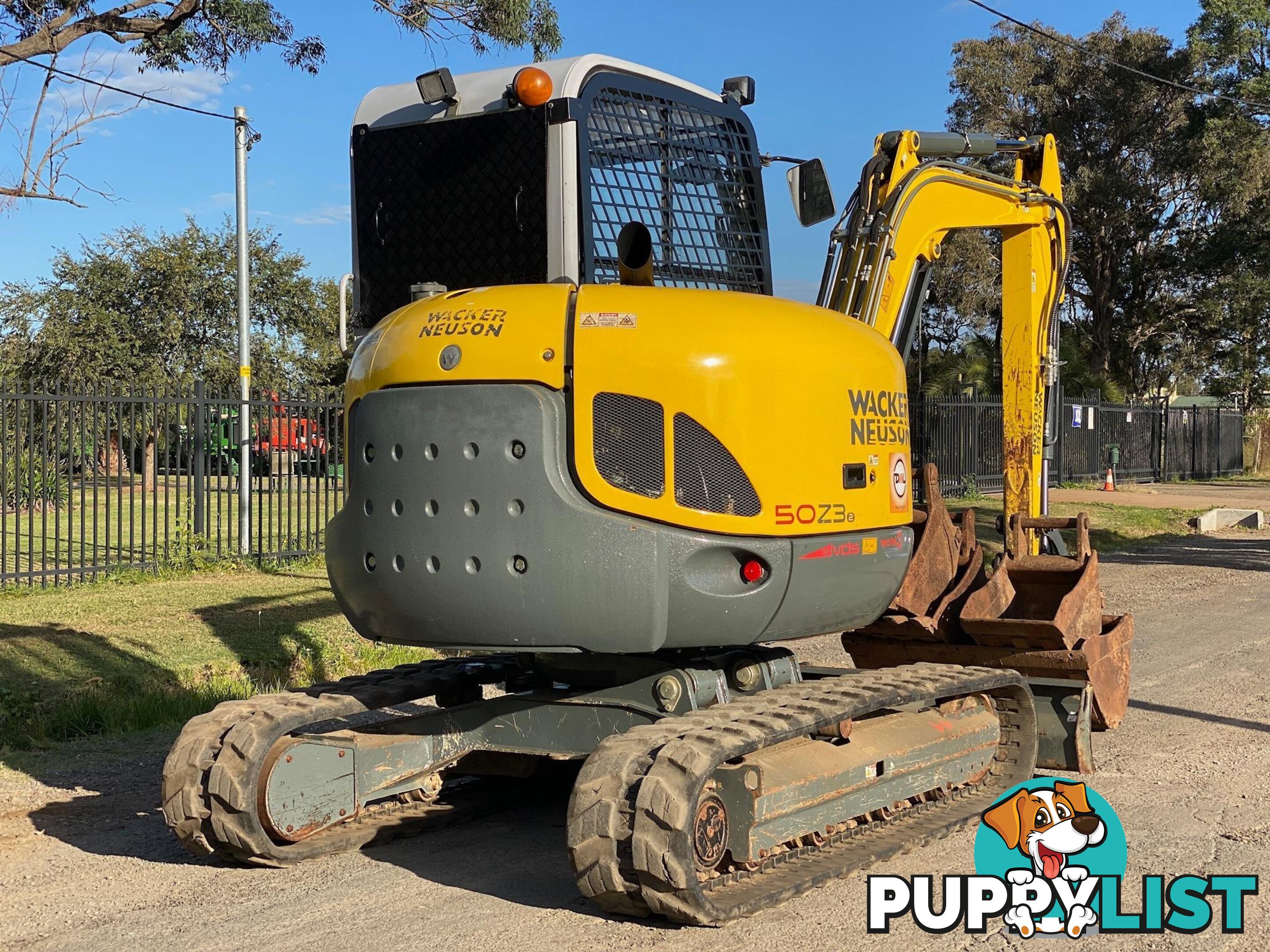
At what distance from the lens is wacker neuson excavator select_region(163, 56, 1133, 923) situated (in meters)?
4.71

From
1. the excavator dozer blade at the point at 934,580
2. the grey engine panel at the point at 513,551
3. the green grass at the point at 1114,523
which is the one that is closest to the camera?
the grey engine panel at the point at 513,551

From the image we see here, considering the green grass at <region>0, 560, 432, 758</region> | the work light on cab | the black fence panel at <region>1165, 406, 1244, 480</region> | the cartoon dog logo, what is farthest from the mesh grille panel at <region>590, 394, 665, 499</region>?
the black fence panel at <region>1165, 406, 1244, 480</region>

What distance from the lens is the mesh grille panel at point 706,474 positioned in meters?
4.80

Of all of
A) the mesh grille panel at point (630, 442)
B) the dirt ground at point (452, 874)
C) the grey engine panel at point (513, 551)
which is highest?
the mesh grille panel at point (630, 442)

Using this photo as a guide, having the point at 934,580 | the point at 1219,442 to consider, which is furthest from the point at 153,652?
the point at 1219,442

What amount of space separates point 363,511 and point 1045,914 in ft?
8.99

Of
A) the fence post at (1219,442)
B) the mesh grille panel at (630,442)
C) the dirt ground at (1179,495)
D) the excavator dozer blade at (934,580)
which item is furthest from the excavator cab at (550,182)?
the fence post at (1219,442)

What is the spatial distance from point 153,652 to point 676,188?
574 centimetres

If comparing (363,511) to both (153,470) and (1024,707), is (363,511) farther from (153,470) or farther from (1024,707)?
(153,470)

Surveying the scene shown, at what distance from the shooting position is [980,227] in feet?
28.5

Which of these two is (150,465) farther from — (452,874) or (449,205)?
(452,874)

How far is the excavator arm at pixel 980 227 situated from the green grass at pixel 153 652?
4.34m

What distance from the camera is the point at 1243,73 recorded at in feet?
125

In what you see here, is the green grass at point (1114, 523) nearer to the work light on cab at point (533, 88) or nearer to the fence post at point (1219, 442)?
the work light on cab at point (533, 88)
